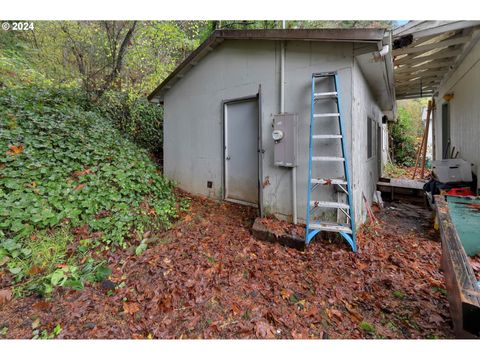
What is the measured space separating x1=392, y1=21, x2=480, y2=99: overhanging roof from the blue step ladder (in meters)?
2.05

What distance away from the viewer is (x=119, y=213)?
10.9 ft

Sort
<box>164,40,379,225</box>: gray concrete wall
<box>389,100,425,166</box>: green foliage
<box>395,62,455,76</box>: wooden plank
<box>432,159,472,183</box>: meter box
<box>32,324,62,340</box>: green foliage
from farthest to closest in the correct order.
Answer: <box>389,100,425,166</box>: green foliage
<box>395,62,455,76</box>: wooden plank
<box>432,159,472,183</box>: meter box
<box>164,40,379,225</box>: gray concrete wall
<box>32,324,62,340</box>: green foliage

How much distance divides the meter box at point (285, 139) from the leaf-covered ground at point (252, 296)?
130cm

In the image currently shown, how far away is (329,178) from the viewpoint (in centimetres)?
332

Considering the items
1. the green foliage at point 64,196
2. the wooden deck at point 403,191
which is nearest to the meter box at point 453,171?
the wooden deck at point 403,191

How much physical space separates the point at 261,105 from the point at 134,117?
5090 millimetres

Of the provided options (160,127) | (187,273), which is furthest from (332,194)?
(160,127)

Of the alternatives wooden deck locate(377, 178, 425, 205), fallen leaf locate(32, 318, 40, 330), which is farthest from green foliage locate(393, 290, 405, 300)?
wooden deck locate(377, 178, 425, 205)

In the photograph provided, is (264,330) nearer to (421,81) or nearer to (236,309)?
(236,309)

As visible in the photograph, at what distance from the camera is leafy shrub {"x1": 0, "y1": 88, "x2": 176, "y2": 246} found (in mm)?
2861

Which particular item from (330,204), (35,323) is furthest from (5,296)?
(330,204)

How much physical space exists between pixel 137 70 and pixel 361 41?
21.1ft

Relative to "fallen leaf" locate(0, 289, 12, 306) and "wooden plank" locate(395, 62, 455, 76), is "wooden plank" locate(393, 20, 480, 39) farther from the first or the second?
"fallen leaf" locate(0, 289, 12, 306)

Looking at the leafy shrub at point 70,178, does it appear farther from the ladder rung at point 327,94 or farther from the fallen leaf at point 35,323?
the ladder rung at point 327,94
